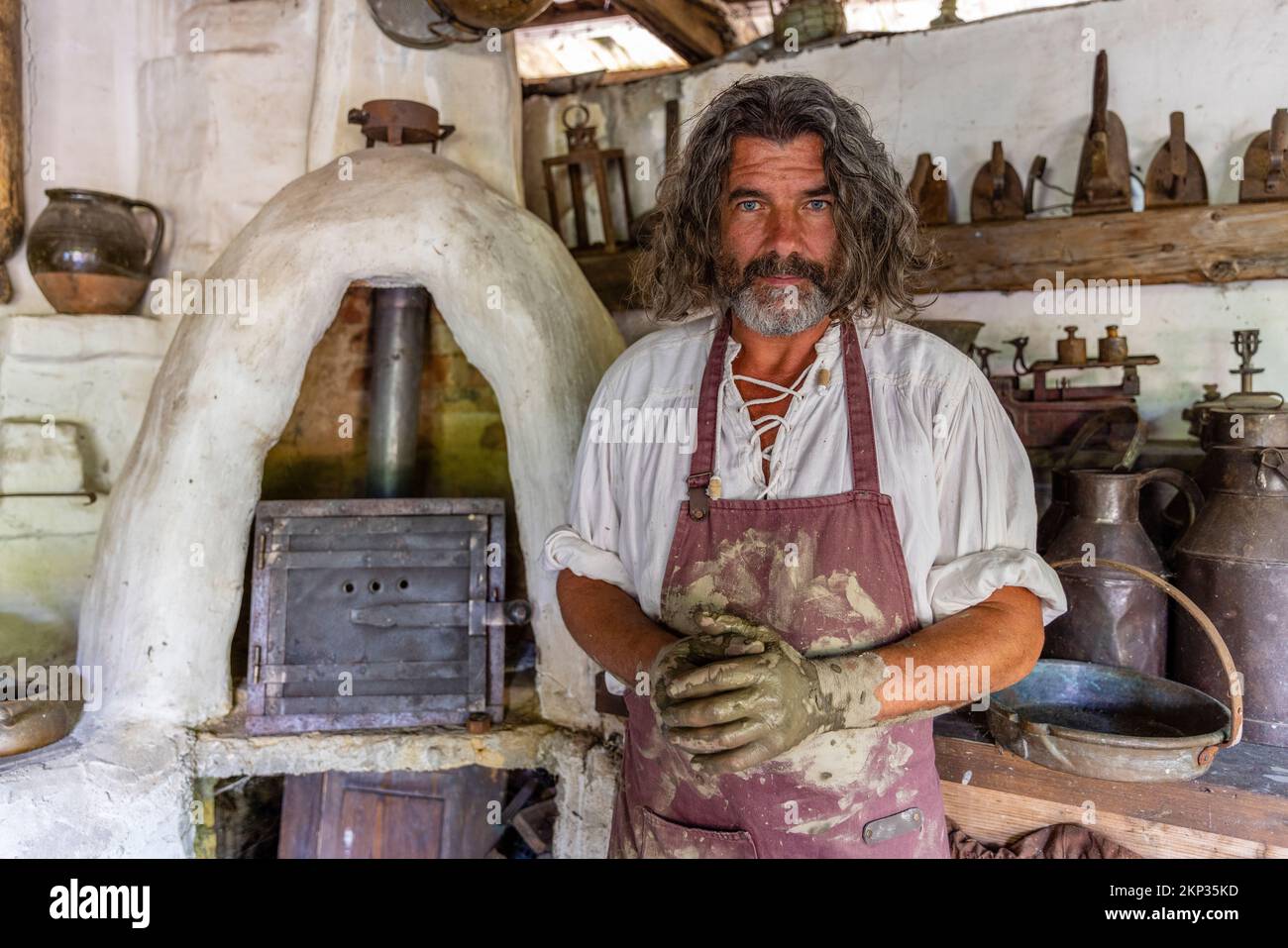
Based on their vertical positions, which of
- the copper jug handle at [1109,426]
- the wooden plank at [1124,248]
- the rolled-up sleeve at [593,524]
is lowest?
the rolled-up sleeve at [593,524]

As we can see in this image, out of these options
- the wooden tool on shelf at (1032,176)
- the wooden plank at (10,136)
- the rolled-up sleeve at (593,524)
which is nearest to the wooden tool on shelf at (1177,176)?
the wooden tool on shelf at (1032,176)

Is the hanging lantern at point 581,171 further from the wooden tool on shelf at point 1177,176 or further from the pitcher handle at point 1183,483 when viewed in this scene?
the pitcher handle at point 1183,483

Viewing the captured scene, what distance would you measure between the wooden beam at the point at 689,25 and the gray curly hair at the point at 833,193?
173 cm

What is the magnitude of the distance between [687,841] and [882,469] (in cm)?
71

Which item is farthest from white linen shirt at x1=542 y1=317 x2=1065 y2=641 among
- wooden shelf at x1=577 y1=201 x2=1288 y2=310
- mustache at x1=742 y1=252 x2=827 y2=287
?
wooden shelf at x1=577 y1=201 x2=1288 y2=310

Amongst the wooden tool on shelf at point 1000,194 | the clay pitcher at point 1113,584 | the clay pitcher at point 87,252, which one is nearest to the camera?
the clay pitcher at point 1113,584

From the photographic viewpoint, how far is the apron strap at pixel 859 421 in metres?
1.51

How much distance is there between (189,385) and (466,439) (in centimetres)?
113

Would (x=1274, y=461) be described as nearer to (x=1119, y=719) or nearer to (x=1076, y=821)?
(x=1119, y=719)

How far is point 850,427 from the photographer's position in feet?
5.09

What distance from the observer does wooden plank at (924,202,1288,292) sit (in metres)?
2.62
